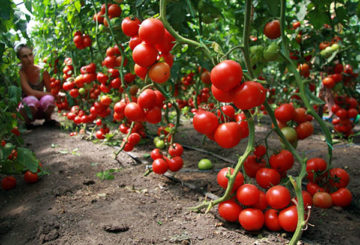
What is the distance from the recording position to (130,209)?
1.41 m

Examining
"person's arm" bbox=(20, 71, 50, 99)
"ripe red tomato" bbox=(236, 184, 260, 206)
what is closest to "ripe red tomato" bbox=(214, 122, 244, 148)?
"ripe red tomato" bbox=(236, 184, 260, 206)

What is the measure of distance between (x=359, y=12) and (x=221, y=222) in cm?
104

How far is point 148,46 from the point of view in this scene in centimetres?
91

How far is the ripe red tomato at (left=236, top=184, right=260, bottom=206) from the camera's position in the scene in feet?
3.57

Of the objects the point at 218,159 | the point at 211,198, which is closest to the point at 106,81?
the point at 218,159

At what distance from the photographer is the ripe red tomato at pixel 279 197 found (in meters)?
1.08

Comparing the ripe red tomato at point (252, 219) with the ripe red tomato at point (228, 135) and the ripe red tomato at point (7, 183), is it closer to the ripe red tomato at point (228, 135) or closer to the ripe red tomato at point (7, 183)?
the ripe red tomato at point (228, 135)

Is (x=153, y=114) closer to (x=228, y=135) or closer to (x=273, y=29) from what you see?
(x=228, y=135)

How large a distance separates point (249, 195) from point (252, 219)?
0.35ft

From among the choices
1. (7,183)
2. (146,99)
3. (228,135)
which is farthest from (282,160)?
(7,183)

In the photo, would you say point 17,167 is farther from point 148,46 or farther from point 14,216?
point 148,46

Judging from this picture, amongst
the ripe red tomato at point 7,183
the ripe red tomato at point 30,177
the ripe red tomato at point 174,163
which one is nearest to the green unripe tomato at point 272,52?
the ripe red tomato at point 174,163

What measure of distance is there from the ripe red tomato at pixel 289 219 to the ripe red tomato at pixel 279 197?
Answer: 0.03 metres

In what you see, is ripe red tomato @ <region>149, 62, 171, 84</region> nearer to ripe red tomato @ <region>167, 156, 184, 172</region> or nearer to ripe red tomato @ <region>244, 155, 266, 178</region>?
ripe red tomato @ <region>244, 155, 266, 178</region>
